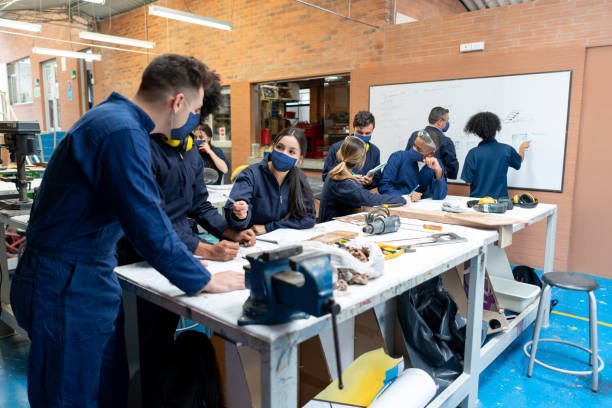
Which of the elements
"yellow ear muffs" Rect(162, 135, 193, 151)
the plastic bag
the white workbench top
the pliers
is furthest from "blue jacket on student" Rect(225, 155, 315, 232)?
the plastic bag

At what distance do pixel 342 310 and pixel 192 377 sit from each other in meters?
0.59

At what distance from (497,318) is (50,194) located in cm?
226

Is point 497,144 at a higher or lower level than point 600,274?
higher

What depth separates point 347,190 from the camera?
274 cm

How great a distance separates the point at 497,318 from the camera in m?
2.34

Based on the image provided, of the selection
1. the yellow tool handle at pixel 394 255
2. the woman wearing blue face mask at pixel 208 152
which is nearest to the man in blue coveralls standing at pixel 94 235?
the yellow tool handle at pixel 394 255

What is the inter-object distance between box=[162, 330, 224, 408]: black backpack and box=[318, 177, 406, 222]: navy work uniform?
5.12 feet

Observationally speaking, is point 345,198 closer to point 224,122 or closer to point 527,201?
point 527,201

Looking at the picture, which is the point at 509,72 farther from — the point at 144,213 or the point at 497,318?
the point at 144,213

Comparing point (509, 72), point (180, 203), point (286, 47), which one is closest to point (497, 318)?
point (180, 203)

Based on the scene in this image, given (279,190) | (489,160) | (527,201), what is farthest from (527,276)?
(279,190)

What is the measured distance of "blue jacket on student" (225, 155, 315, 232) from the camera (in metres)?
2.21

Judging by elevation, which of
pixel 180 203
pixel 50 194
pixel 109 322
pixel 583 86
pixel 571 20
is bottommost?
pixel 109 322

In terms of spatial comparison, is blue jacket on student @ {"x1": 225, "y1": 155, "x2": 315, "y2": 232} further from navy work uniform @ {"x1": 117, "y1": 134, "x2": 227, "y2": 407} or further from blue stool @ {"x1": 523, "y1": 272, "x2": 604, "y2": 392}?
blue stool @ {"x1": 523, "y1": 272, "x2": 604, "y2": 392}
